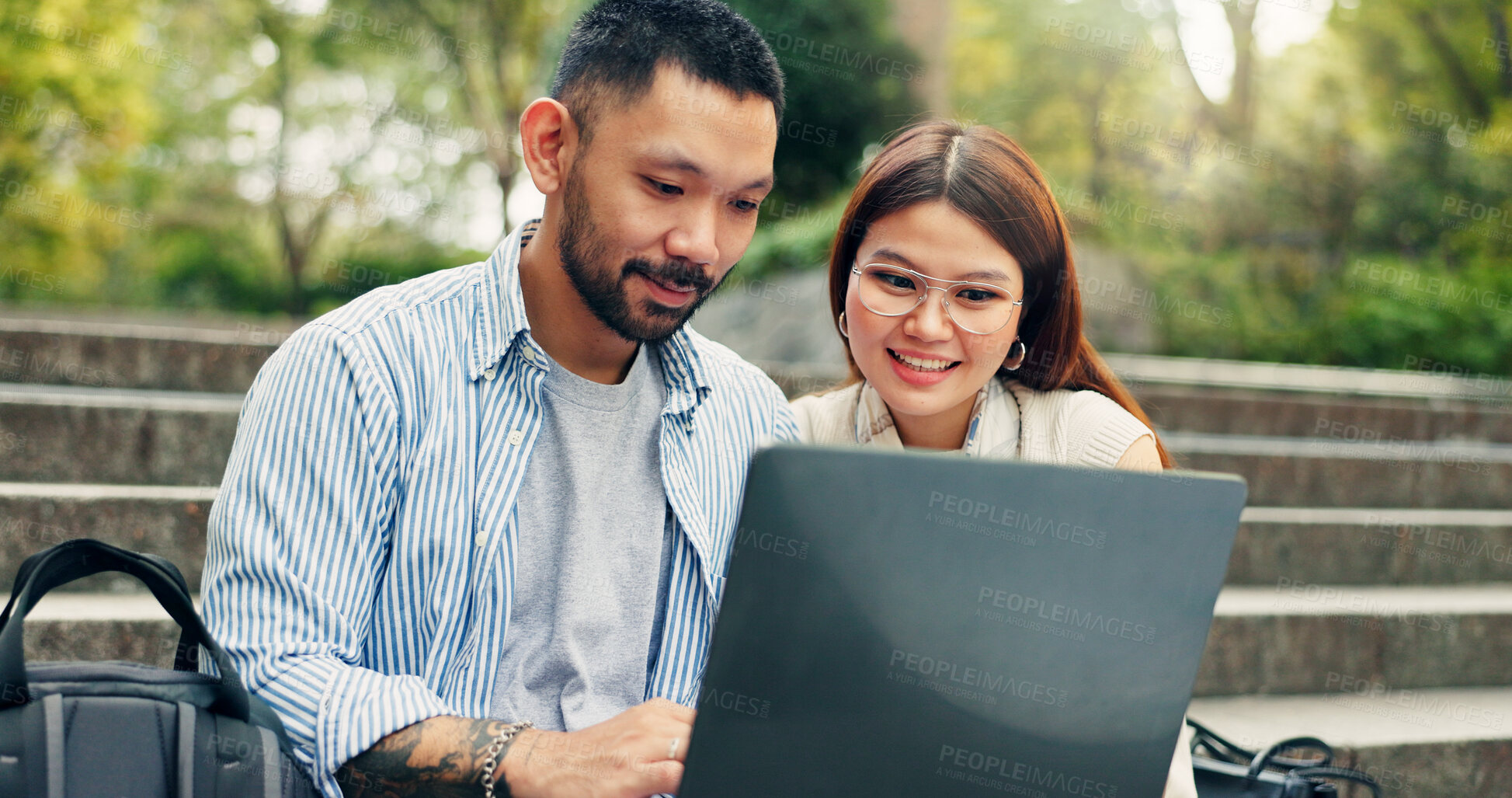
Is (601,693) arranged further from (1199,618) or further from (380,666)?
(1199,618)

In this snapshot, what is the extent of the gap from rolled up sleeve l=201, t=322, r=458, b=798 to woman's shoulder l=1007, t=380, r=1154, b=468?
1.25 meters

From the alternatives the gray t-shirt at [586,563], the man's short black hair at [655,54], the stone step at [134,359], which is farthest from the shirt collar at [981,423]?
the stone step at [134,359]

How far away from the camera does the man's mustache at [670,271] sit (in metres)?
1.73

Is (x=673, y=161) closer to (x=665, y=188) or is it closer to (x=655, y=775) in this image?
(x=665, y=188)

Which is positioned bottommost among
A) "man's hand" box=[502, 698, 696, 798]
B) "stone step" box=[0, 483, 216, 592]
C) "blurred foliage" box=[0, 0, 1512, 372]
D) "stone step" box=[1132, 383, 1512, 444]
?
"stone step" box=[0, 483, 216, 592]

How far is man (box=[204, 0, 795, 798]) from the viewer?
1412mm

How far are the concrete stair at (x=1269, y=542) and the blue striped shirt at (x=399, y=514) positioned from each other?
56.4 inches

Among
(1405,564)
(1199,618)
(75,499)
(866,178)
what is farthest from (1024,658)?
(1405,564)

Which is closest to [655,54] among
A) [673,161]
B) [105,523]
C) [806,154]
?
[673,161]

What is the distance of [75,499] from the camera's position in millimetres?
2891

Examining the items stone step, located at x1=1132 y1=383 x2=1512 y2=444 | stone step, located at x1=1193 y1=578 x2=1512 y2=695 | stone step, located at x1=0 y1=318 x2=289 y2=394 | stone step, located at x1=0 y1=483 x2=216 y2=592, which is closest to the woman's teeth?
stone step, located at x1=1193 y1=578 x2=1512 y2=695

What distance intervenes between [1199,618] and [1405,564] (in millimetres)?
3482

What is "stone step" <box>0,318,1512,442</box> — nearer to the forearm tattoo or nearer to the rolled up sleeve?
the rolled up sleeve

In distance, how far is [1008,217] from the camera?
6.58 ft
